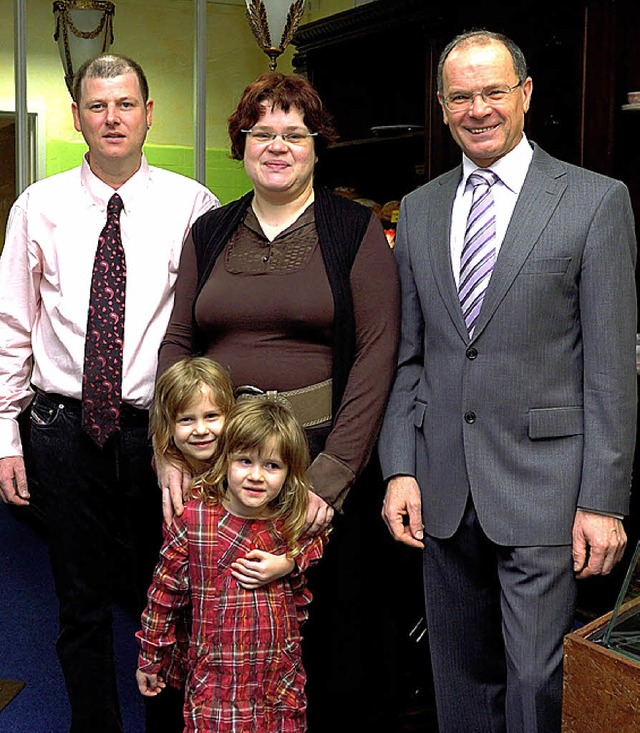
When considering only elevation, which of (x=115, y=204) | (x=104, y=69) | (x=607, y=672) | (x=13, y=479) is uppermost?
(x=104, y=69)

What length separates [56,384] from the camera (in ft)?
8.09

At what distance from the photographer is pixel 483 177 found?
213cm

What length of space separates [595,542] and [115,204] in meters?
1.35

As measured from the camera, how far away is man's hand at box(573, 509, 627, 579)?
2004 millimetres

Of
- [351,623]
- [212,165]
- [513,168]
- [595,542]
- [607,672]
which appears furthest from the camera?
[212,165]

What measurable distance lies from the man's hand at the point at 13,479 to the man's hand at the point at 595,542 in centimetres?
134

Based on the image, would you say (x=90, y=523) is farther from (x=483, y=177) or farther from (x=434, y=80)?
(x=434, y=80)

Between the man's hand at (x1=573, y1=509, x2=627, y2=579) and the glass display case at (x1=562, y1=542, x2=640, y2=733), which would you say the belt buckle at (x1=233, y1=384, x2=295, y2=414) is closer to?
the man's hand at (x1=573, y1=509, x2=627, y2=579)

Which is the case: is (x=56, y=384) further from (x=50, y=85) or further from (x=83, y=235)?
(x=50, y=85)

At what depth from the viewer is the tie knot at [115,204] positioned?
2.50 m

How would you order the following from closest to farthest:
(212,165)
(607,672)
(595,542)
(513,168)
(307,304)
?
(607,672) < (595,542) < (513,168) < (307,304) < (212,165)

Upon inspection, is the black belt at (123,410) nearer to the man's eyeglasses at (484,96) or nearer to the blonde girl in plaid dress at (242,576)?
the blonde girl in plaid dress at (242,576)

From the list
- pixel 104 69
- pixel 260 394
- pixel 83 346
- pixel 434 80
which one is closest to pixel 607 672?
pixel 260 394

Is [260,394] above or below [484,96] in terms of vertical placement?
below
